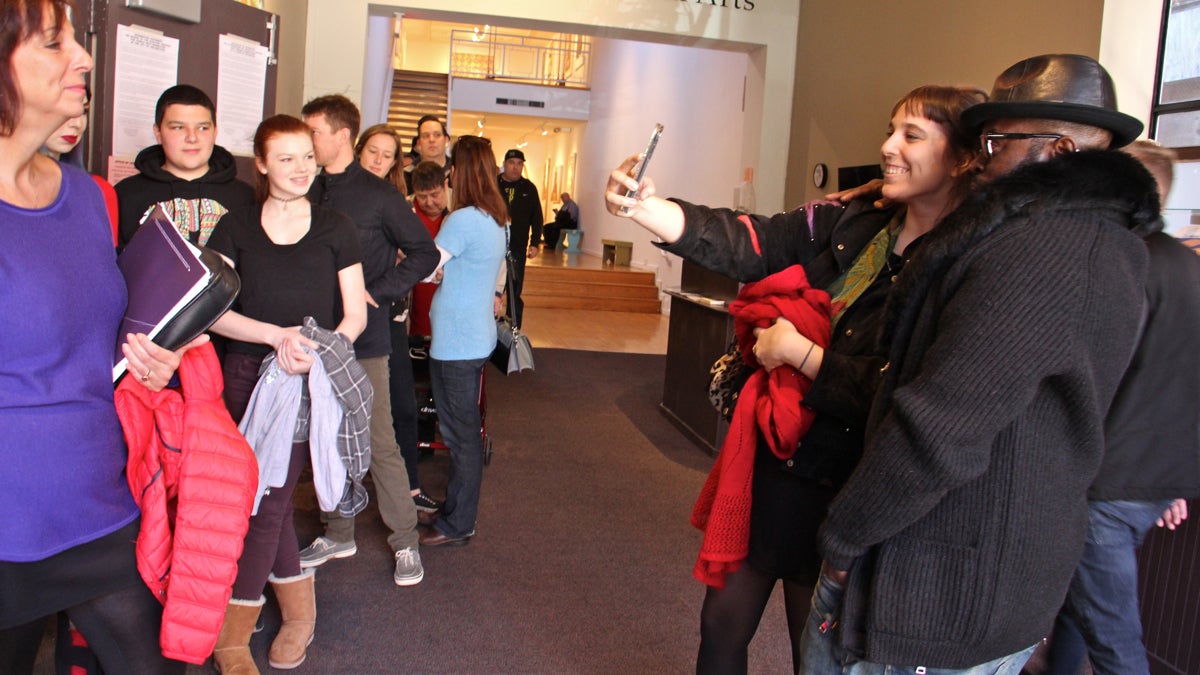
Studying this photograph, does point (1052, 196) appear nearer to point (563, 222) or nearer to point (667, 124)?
point (667, 124)

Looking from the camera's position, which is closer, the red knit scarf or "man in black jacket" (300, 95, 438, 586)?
the red knit scarf

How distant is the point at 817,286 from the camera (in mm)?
1880

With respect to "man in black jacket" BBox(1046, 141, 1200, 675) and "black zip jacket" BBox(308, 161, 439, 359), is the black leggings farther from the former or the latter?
"man in black jacket" BBox(1046, 141, 1200, 675)

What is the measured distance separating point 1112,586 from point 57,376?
2328mm

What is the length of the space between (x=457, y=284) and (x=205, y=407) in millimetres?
1777

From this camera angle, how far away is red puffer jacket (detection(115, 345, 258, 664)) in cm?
158

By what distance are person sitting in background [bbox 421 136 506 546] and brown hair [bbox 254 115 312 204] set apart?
0.92 meters

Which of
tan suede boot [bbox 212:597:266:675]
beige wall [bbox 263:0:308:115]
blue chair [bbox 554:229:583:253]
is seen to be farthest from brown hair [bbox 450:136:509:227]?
blue chair [bbox 554:229:583:253]

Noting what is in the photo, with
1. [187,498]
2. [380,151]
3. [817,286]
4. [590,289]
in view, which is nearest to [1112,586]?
[817,286]

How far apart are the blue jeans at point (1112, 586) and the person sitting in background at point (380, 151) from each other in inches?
120

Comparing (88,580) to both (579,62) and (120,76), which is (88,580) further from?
(579,62)

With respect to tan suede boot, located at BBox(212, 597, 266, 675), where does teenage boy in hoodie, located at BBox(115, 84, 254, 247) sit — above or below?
above

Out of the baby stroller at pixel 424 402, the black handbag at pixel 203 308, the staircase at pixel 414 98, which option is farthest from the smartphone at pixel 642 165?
the staircase at pixel 414 98

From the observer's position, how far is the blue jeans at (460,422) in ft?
11.5
